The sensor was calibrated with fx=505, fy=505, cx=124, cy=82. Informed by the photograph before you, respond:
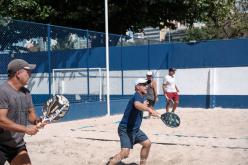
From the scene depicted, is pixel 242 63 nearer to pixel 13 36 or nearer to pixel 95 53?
pixel 95 53

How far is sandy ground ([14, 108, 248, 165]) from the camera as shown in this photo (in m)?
8.86

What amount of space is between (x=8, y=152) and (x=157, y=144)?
501cm

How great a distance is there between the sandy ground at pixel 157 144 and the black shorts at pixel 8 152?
3392 mm

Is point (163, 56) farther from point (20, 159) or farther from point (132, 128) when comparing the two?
point (20, 159)

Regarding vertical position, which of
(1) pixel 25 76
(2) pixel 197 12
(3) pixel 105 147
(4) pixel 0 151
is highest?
(2) pixel 197 12

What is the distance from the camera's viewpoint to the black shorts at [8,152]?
213 inches

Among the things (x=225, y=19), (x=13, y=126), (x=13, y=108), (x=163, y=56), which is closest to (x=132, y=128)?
(x=13, y=108)

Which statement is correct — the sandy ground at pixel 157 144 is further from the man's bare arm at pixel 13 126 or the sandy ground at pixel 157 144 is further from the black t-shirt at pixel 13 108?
the man's bare arm at pixel 13 126

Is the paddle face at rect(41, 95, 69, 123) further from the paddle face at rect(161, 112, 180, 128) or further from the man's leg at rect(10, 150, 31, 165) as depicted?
the paddle face at rect(161, 112, 180, 128)

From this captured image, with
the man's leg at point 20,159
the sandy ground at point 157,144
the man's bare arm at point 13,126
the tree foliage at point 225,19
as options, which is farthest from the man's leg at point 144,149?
the tree foliage at point 225,19

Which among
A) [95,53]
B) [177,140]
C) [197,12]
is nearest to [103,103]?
[95,53]

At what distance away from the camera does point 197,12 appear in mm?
25422

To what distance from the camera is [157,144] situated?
10078 millimetres

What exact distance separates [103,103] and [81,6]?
25.4 feet
